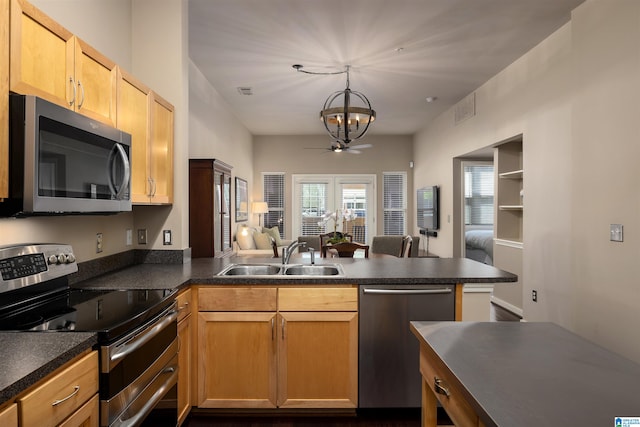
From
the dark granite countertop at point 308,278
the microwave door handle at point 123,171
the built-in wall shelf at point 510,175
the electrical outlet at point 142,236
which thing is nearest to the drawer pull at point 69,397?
the dark granite countertop at point 308,278

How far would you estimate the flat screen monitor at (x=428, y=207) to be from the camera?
7043 millimetres

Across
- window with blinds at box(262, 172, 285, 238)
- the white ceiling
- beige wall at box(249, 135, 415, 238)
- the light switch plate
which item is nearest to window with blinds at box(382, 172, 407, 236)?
beige wall at box(249, 135, 415, 238)

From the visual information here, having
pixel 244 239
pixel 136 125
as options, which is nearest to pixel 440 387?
pixel 136 125

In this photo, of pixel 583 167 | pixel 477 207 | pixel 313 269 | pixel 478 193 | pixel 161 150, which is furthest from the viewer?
pixel 477 207

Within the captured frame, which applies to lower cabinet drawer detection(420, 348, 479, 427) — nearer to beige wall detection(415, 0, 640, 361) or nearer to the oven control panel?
the oven control panel

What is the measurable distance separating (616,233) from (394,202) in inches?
244

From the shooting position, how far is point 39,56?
149 centimetres

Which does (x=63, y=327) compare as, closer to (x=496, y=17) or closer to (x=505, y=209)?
(x=496, y=17)

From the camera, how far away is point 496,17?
337cm

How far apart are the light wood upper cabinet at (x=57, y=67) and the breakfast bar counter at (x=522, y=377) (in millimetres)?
1624

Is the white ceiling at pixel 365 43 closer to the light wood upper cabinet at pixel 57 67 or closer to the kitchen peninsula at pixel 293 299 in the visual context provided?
the light wood upper cabinet at pixel 57 67

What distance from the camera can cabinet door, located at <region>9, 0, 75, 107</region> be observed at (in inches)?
53.8

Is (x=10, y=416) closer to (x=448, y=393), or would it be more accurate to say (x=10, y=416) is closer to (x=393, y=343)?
(x=448, y=393)

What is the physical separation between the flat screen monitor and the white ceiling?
70.1 inches
